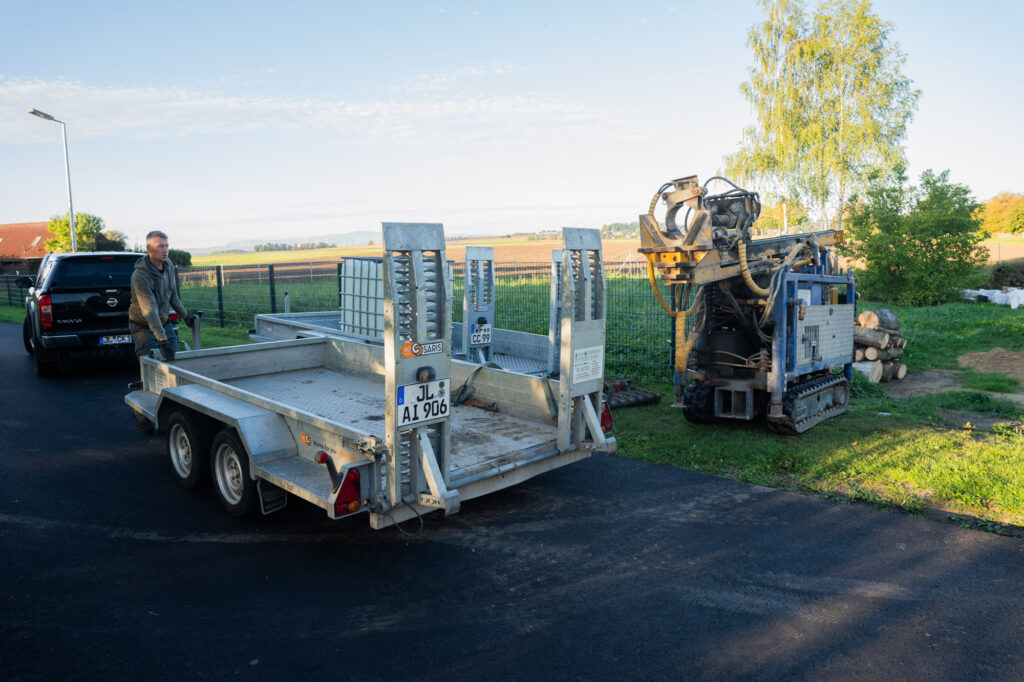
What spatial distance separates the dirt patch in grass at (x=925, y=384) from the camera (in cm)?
1023

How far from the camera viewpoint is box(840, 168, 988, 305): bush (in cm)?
2284

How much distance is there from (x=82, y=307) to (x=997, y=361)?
15.6m

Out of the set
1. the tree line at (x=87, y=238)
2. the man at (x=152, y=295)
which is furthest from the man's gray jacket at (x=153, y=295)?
the tree line at (x=87, y=238)

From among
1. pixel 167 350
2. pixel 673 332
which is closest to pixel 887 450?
pixel 673 332

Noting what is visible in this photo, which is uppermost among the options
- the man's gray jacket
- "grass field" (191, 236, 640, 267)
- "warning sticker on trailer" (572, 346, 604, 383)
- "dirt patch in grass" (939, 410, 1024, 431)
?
"grass field" (191, 236, 640, 267)

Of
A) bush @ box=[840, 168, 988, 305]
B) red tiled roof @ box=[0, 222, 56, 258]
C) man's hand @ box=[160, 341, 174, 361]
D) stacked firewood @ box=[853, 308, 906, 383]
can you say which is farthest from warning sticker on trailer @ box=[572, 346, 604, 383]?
red tiled roof @ box=[0, 222, 56, 258]

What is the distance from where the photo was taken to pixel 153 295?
299 inches

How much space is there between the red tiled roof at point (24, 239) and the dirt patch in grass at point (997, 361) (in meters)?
75.6

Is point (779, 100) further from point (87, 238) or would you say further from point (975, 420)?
point (87, 238)

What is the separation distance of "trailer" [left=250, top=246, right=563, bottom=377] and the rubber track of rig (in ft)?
9.81

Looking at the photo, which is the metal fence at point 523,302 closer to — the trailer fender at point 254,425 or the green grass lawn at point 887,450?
the green grass lawn at point 887,450

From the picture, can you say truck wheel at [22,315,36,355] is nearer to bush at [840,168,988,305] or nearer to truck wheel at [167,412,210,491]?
truck wheel at [167,412,210,491]

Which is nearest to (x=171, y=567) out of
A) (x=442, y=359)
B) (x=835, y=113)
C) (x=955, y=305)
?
(x=442, y=359)

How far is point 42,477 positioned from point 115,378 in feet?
17.8
